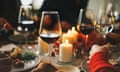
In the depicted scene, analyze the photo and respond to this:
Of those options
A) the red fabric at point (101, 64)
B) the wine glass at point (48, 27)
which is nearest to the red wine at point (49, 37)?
the wine glass at point (48, 27)

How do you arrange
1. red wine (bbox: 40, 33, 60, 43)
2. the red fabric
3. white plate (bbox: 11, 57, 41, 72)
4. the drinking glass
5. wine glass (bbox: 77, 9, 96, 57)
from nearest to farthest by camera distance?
the red fabric < white plate (bbox: 11, 57, 41, 72) < red wine (bbox: 40, 33, 60, 43) < wine glass (bbox: 77, 9, 96, 57) < the drinking glass

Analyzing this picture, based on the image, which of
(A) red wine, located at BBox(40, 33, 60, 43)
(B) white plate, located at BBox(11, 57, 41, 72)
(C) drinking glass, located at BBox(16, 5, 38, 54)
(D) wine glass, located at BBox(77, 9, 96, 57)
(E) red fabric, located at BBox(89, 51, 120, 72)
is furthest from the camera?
(C) drinking glass, located at BBox(16, 5, 38, 54)

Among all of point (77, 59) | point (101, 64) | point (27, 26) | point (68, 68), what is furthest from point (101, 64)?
point (27, 26)

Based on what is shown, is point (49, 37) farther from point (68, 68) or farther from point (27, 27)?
point (27, 27)

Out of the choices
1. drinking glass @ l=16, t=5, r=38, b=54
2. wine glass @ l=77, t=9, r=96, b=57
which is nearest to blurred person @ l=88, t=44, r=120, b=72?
wine glass @ l=77, t=9, r=96, b=57

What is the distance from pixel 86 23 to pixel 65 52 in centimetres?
17

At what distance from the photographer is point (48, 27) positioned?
1042 millimetres

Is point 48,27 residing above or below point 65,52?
above

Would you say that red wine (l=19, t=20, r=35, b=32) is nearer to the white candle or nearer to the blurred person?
the white candle

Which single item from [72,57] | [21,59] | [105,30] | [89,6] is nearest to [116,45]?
[105,30]

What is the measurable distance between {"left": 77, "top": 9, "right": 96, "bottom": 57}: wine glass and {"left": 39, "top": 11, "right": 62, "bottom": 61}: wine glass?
15 cm

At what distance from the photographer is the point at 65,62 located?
1036 mm

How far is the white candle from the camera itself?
105 cm

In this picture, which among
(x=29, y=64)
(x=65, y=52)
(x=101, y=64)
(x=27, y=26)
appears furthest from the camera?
(x=27, y=26)
